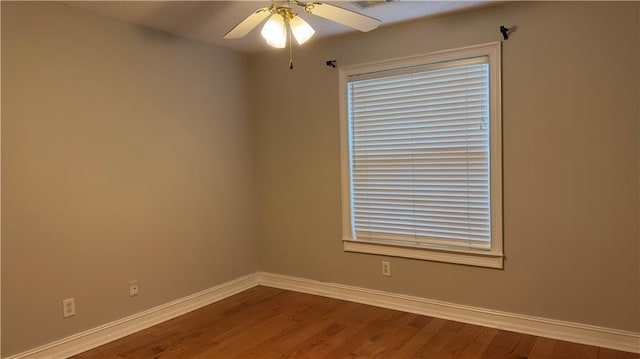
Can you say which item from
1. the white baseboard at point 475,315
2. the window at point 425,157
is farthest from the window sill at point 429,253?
the white baseboard at point 475,315

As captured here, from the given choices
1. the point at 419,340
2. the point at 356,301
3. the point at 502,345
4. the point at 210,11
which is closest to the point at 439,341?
the point at 419,340

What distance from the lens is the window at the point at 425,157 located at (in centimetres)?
317

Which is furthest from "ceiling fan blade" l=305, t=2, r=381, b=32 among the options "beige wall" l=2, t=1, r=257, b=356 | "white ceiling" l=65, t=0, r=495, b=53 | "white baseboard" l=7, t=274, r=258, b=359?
"white baseboard" l=7, t=274, r=258, b=359

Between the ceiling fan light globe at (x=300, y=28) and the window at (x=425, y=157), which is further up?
the ceiling fan light globe at (x=300, y=28)

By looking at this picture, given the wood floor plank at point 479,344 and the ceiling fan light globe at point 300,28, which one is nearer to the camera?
the ceiling fan light globe at point 300,28

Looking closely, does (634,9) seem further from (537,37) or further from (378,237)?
(378,237)

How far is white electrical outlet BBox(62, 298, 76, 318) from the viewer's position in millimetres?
2900

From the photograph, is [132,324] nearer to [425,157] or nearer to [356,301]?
[356,301]

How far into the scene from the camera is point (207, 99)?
3943mm

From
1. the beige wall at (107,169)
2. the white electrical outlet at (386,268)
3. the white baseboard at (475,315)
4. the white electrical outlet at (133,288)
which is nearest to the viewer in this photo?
the beige wall at (107,169)

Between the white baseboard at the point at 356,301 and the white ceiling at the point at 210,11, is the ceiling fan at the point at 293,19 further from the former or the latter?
the white baseboard at the point at 356,301

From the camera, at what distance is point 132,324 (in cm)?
330

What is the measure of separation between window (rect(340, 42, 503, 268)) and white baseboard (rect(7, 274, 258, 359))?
1.25 m

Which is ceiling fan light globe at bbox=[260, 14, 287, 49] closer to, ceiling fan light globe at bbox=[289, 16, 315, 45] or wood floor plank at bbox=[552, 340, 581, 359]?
ceiling fan light globe at bbox=[289, 16, 315, 45]
